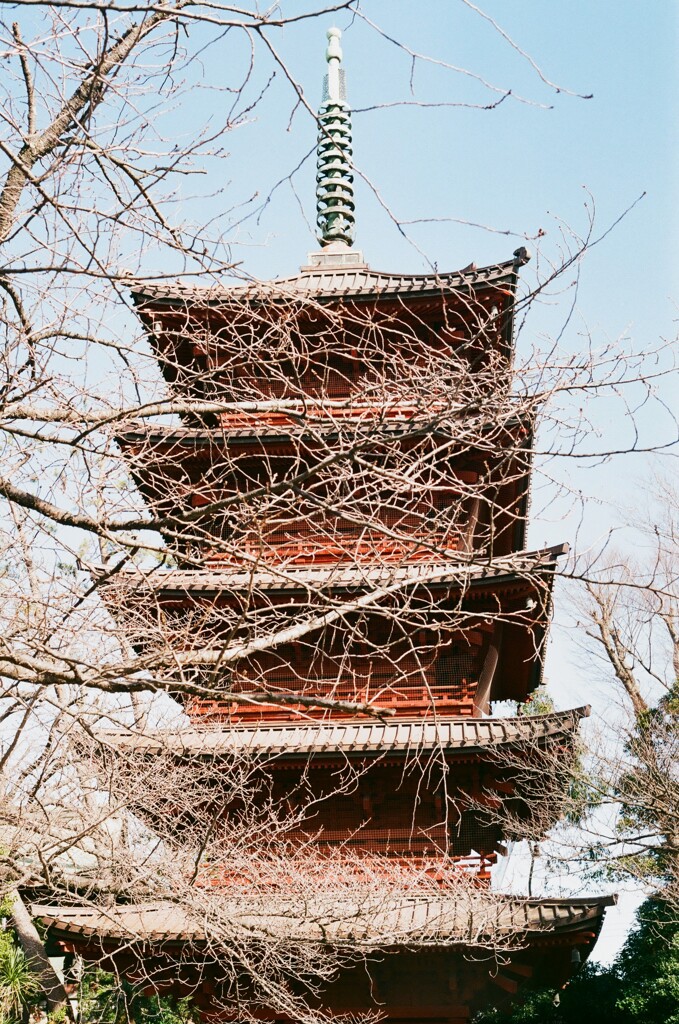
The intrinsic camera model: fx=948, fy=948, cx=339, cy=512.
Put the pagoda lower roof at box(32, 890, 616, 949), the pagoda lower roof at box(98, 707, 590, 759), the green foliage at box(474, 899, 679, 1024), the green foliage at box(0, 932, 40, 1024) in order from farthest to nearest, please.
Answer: the green foliage at box(0, 932, 40, 1024)
the green foliage at box(474, 899, 679, 1024)
the pagoda lower roof at box(98, 707, 590, 759)
the pagoda lower roof at box(32, 890, 616, 949)

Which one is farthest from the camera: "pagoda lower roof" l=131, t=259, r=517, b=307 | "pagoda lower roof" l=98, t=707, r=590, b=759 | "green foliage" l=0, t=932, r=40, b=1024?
"green foliage" l=0, t=932, r=40, b=1024

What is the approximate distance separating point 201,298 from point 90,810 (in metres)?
6.18

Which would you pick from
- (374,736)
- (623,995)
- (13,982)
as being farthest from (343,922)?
(13,982)

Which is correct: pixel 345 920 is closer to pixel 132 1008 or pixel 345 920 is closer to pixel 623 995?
pixel 132 1008

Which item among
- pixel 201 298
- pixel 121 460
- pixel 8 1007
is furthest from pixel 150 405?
pixel 8 1007

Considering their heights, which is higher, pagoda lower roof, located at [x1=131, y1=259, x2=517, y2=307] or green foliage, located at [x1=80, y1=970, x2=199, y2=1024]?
pagoda lower roof, located at [x1=131, y1=259, x2=517, y2=307]

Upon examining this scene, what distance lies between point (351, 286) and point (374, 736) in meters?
5.43

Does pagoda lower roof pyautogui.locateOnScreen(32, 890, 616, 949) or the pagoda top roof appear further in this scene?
pagoda lower roof pyautogui.locateOnScreen(32, 890, 616, 949)

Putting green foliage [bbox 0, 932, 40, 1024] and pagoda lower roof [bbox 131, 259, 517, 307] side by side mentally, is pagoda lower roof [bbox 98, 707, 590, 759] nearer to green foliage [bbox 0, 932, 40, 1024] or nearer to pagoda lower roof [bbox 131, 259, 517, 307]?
pagoda lower roof [bbox 131, 259, 517, 307]

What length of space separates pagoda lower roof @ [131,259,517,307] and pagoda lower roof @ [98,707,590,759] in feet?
13.9

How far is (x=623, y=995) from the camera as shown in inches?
496

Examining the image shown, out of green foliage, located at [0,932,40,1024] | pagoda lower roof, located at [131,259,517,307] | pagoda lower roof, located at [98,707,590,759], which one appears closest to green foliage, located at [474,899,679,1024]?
pagoda lower roof, located at [98,707,590,759]

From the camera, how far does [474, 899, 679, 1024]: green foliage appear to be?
12367 mm

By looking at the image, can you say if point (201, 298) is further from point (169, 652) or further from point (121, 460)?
point (169, 652)
